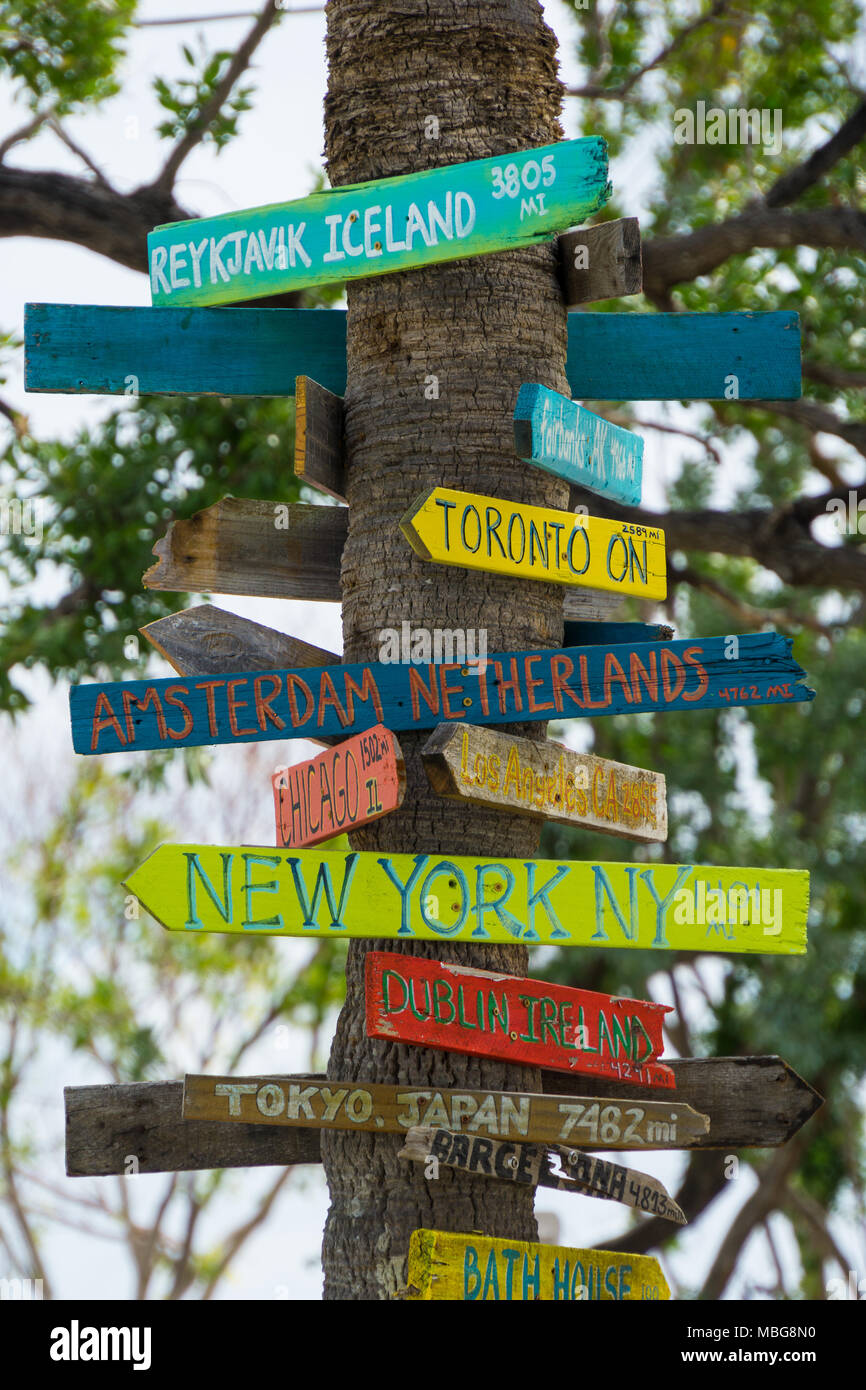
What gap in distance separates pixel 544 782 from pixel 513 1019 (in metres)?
0.49

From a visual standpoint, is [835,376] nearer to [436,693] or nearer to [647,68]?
[647,68]

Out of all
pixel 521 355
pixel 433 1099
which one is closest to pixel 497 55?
pixel 521 355

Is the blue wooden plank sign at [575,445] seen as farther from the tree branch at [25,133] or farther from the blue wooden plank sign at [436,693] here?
the tree branch at [25,133]

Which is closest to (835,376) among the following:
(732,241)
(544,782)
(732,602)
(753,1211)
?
(732,241)

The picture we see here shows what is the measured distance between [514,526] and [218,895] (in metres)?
0.98

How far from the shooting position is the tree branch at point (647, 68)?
8.48 metres

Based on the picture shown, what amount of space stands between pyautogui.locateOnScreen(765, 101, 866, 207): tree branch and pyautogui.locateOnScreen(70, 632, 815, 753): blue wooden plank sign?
5.56 metres

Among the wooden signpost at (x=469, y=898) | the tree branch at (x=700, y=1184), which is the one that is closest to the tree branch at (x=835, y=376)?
the wooden signpost at (x=469, y=898)

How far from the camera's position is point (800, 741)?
42.5 ft

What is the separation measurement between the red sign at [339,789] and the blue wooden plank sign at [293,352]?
37.0 inches

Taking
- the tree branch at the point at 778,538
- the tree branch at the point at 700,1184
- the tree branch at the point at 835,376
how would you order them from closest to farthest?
the tree branch at the point at 778,538
the tree branch at the point at 835,376
the tree branch at the point at 700,1184

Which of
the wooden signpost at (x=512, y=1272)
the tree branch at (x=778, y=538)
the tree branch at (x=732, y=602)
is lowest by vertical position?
the wooden signpost at (x=512, y=1272)

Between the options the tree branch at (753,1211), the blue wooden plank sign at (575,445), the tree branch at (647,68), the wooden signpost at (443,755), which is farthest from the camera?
the tree branch at (753,1211)

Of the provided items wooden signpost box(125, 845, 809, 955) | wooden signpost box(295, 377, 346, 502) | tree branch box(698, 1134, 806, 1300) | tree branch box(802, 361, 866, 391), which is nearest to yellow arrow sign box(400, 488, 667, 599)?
wooden signpost box(295, 377, 346, 502)
